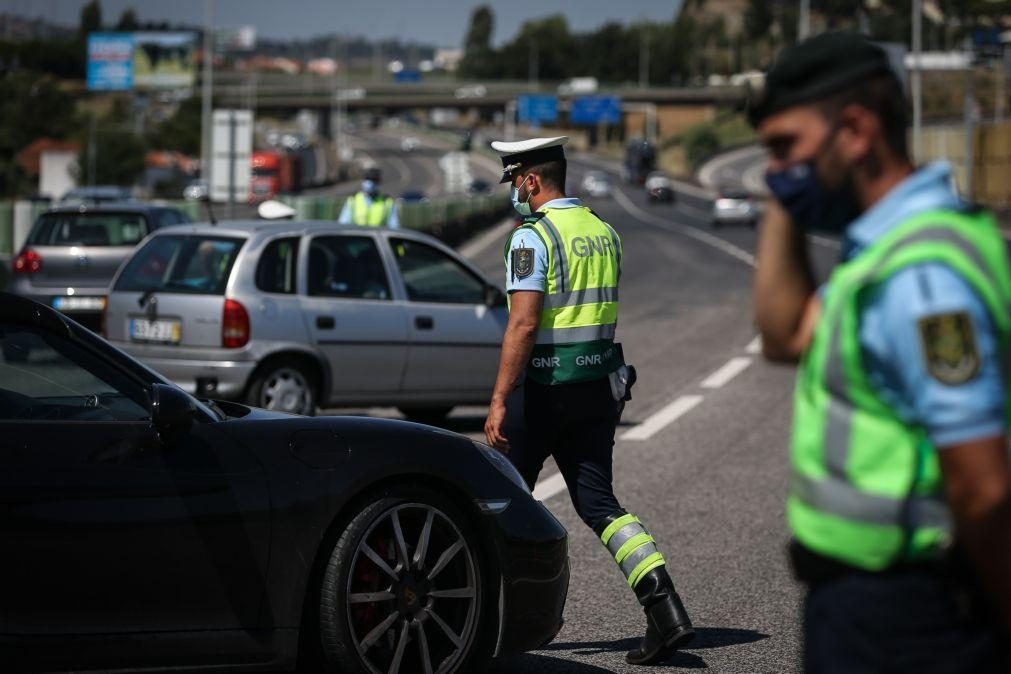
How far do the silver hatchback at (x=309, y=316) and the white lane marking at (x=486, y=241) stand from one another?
2652 cm

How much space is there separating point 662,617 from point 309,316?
21.6 ft

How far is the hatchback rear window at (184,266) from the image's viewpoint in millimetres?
11820

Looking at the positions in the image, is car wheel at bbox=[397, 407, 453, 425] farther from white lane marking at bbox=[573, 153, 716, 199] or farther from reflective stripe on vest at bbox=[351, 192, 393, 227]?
white lane marking at bbox=[573, 153, 716, 199]

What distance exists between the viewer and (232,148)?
109 feet

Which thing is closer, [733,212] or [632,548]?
A: [632,548]

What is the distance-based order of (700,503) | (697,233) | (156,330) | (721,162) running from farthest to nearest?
(721,162) < (697,233) < (156,330) < (700,503)

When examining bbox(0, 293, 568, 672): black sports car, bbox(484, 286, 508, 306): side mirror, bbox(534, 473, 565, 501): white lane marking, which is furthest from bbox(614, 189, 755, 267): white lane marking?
bbox(0, 293, 568, 672): black sports car

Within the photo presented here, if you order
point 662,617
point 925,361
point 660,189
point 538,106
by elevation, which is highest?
point 538,106

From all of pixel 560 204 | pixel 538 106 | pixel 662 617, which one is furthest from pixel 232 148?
pixel 538 106

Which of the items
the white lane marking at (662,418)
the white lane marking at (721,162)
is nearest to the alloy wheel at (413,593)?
the white lane marking at (662,418)

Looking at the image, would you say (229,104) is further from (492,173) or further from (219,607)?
(219,607)

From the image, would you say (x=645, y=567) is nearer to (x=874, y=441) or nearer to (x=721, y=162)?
(x=874, y=441)

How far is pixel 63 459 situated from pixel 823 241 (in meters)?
50.5

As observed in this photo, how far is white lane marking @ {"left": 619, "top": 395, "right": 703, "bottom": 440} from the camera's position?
1212cm
